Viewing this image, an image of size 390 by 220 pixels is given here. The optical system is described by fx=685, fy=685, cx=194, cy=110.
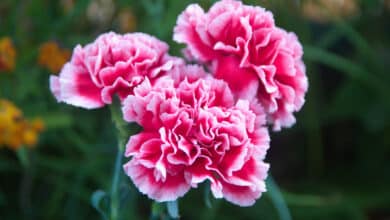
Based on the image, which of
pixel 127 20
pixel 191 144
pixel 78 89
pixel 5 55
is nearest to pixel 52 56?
pixel 5 55

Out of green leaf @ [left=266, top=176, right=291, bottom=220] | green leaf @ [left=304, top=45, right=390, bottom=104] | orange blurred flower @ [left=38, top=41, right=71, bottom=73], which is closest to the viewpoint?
green leaf @ [left=266, top=176, right=291, bottom=220]

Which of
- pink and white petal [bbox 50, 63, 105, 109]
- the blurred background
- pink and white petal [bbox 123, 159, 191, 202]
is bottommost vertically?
the blurred background

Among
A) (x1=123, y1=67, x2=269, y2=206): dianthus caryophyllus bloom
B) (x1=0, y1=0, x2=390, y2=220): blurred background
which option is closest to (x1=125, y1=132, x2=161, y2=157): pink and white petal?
(x1=123, y1=67, x2=269, y2=206): dianthus caryophyllus bloom

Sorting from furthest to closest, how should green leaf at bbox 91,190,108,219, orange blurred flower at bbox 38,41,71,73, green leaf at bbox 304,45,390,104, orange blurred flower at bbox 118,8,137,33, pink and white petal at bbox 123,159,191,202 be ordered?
1. orange blurred flower at bbox 118,8,137,33
2. green leaf at bbox 304,45,390,104
3. orange blurred flower at bbox 38,41,71,73
4. green leaf at bbox 91,190,108,219
5. pink and white petal at bbox 123,159,191,202

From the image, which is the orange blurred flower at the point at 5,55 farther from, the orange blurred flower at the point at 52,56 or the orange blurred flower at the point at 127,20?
the orange blurred flower at the point at 127,20

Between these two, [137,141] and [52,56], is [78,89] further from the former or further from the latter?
[52,56]

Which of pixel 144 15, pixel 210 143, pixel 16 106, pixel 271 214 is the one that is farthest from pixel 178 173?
pixel 144 15

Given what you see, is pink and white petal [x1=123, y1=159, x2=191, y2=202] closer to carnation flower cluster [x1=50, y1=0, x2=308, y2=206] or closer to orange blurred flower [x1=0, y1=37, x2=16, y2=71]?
carnation flower cluster [x1=50, y1=0, x2=308, y2=206]
